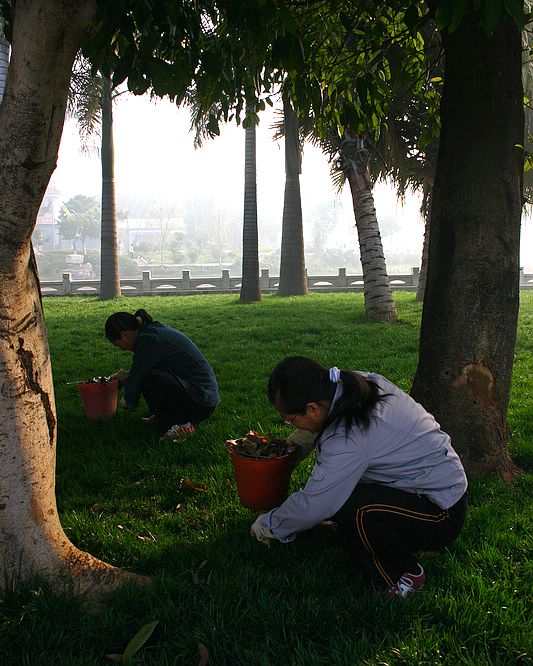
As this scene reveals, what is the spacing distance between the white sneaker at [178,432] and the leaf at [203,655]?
260 centimetres

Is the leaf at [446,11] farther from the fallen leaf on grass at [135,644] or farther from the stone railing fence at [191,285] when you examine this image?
the stone railing fence at [191,285]

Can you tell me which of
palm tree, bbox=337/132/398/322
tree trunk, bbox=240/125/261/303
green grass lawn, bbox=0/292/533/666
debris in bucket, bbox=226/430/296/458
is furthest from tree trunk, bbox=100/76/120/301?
debris in bucket, bbox=226/430/296/458

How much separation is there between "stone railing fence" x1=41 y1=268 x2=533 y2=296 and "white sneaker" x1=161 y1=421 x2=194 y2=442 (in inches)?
827

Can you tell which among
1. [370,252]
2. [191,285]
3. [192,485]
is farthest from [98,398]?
[191,285]

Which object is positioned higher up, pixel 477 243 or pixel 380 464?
pixel 477 243

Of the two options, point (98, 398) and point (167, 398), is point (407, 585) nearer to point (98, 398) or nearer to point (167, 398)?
point (167, 398)

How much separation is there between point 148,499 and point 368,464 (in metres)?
1.74

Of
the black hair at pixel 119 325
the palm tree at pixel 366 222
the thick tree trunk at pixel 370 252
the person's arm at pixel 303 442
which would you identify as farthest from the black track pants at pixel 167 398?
the palm tree at pixel 366 222

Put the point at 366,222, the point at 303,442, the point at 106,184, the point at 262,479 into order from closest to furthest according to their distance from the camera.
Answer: the point at 262,479, the point at 303,442, the point at 366,222, the point at 106,184

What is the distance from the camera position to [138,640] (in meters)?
2.39

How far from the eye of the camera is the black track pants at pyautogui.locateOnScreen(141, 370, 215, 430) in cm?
492

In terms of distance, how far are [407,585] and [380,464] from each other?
1.83ft

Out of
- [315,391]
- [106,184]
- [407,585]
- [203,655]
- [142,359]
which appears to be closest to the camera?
[203,655]

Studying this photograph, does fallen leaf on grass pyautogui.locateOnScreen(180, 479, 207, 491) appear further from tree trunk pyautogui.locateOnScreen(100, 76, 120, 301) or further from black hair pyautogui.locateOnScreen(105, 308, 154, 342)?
tree trunk pyautogui.locateOnScreen(100, 76, 120, 301)
